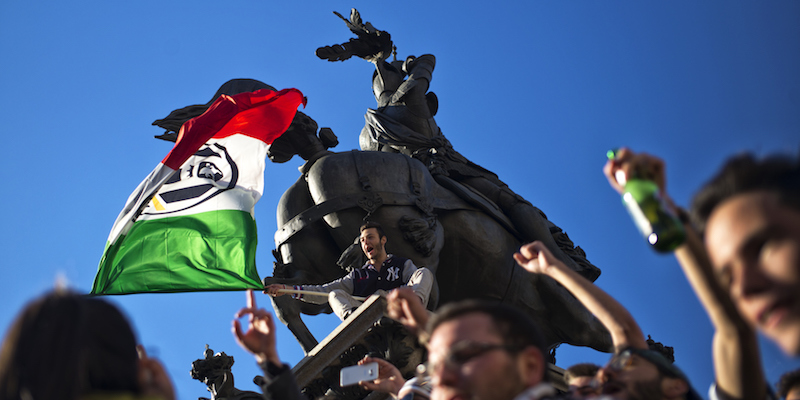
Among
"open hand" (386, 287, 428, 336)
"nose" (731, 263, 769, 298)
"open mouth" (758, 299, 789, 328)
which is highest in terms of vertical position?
"open hand" (386, 287, 428, 336)

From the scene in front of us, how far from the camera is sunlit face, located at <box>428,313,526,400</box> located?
2043mm

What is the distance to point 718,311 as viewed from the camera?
1.95 meters

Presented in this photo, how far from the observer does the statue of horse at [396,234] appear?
844 centimetres

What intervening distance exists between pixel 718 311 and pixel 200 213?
629 centimetres

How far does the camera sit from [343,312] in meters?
6.22

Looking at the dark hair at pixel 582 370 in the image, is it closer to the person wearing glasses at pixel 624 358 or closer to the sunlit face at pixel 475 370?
the person wearing glasses at pixel 624 358

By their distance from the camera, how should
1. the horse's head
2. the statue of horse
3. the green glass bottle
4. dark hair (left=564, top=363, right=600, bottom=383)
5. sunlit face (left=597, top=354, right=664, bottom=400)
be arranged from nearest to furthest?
the green glass bottle, sunlit face (left=597, top=354, right=664, bottom=400), dark hair (left=564, top=363, right=600, bottom=383), the statue of horse, the horse's head

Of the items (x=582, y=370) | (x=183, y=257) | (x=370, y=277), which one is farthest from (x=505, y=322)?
(x=183, y=257)

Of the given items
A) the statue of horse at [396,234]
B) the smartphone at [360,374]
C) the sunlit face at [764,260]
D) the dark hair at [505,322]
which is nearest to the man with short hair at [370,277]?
the statue of horse at [396,234]

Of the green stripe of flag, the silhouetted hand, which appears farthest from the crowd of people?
the green stripe of flag

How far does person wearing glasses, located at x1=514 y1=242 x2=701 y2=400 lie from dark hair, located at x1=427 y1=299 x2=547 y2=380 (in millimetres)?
401

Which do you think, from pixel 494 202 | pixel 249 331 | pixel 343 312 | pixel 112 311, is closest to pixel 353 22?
pixel 494 202

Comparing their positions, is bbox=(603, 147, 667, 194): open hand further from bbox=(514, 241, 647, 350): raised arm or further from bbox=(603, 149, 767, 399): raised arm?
bbox=(514, 241, 647, 350): raised arm

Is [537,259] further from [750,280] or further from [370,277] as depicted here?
[370,277]
